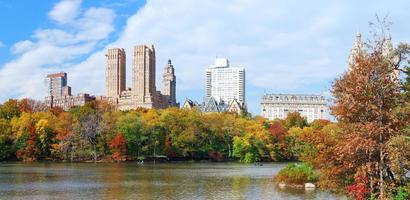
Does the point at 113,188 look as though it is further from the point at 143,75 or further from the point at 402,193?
the point at 143,75

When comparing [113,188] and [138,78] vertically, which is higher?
[138,78]

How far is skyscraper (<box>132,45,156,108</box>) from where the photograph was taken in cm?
18750

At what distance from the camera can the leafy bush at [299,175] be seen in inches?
1355

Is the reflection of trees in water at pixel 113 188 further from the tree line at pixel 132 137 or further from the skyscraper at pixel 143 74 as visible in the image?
the skyscraper at pixel 143 74

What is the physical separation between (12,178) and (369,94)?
98.2 feet

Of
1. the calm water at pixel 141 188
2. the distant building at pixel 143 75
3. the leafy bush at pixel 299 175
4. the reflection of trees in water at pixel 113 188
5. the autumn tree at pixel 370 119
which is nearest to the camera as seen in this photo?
the autumn tree at pixel 370 119

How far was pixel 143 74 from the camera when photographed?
189125 mm

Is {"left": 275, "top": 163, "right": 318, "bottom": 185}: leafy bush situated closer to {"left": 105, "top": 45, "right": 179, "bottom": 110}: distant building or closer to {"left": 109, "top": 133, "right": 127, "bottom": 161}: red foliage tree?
{"left": 109, "top": 133, "right": 127, "bottom": 161}: red foliage tree

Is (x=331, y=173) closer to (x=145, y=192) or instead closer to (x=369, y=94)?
(x=369, y=94)

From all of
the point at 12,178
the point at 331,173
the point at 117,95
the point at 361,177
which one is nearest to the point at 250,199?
the point at 331,173

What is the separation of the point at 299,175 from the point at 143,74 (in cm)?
15731

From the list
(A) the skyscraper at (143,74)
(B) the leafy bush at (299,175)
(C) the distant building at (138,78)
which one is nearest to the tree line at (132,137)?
(B) the leafy bush at (299,175)

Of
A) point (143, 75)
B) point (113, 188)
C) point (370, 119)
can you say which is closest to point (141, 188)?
point (113, 188)

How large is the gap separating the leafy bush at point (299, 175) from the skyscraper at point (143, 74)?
15051cm
